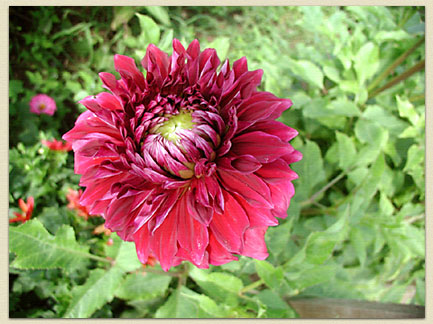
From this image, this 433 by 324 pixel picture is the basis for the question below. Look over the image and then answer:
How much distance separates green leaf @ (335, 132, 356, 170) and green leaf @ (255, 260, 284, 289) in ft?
2.46

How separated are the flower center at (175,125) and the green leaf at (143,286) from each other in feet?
2.39

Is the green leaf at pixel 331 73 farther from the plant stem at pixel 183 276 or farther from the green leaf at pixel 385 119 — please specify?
the plant stem at pixel 183 276

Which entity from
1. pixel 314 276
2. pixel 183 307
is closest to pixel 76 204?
pixel 183 307

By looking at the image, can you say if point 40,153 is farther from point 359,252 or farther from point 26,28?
point 359,252

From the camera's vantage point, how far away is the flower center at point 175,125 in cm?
77

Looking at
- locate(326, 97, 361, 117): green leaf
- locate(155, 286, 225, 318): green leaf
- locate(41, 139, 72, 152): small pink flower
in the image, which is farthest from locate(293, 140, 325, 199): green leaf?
locate(41, 139, 72, 152): small pink flower

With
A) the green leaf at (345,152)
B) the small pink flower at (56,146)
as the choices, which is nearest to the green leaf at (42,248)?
the small pink flower at (56,146)

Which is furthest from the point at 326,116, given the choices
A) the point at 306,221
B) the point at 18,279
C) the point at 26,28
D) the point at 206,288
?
the point at 26,28

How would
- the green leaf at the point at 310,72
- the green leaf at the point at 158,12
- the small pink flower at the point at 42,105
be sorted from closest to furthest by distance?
the green leaf at the point at 158,12 → the green leaf at the point at 310,72 → the small pink flower at the point at 42,105

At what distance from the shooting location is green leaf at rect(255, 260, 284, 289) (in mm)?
1016

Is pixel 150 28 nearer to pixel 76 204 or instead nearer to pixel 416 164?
pixel 76 204

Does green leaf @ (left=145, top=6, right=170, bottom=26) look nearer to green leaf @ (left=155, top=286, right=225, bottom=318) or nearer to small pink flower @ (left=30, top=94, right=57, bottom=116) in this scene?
small pink flower @ (left=30, top=94, right=57, bottom=116)

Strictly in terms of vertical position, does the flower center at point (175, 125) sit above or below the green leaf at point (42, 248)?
above

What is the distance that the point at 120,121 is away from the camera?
755mm
